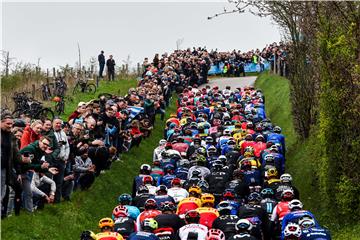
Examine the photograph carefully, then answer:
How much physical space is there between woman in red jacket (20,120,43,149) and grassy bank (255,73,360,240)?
7779 millimetres

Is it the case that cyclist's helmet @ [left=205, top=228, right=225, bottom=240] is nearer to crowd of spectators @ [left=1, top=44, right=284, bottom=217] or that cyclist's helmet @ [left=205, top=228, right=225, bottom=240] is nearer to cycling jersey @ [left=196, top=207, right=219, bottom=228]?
cycling jersey @ [left=196, top=207, right=219, bottom=228]

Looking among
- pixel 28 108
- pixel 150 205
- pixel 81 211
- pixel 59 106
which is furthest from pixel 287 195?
pixel 59 106

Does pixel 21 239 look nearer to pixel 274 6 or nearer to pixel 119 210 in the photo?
pixel 119 210

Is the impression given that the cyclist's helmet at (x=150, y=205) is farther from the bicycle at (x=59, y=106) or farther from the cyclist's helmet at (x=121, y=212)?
the bicycle at (x=59, y=106)

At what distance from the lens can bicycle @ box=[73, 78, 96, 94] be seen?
42.3m

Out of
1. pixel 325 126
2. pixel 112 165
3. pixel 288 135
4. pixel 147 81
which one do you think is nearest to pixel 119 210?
pixel 325 126

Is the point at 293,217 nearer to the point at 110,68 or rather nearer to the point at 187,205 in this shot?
the point at 187,205

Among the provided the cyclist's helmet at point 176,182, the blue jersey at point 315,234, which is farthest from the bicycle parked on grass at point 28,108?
the blue jersey at point 315,234

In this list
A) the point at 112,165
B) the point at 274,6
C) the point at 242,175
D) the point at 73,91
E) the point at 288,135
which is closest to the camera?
the point at 242,175

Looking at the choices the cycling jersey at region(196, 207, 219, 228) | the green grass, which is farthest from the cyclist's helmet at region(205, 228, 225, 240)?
the green grass

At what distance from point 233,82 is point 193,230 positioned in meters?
41.1

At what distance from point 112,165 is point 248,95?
1479 centimetres

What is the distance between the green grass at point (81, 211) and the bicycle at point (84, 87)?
11.9 meters

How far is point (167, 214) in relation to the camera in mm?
16500
